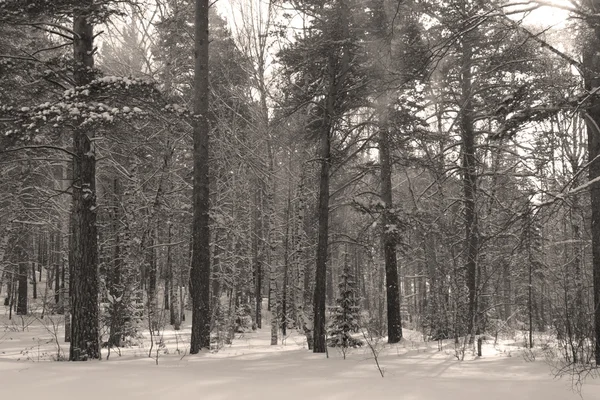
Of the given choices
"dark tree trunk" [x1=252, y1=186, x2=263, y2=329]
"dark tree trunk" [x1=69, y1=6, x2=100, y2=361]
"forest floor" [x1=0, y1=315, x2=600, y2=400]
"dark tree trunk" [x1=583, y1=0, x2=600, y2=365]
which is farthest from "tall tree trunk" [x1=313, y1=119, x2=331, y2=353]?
"dark tree trunk" [x1=252, y1=186, x2=263, y2=329]

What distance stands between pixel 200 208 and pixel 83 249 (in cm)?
257

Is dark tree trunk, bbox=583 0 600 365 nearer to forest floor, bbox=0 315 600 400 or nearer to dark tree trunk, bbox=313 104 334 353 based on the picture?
forest floor, bbox=0 315 600 400

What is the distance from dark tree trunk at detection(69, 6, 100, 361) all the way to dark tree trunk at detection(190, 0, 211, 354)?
208 centimetres

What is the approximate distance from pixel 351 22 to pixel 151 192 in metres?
12.7

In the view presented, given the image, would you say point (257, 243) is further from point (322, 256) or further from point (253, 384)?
point (253, 384)

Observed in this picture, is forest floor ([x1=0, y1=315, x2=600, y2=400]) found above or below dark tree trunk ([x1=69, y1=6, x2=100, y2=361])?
below

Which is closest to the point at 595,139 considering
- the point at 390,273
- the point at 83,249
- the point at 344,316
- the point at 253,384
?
the point at 253,384

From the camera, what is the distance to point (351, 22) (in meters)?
11.9

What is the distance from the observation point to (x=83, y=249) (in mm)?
8789

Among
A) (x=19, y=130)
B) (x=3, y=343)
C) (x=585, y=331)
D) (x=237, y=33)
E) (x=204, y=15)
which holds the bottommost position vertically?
(x=3, y=343)

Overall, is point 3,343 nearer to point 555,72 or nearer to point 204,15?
point 204,15

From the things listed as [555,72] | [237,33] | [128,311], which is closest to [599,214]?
[555,72]

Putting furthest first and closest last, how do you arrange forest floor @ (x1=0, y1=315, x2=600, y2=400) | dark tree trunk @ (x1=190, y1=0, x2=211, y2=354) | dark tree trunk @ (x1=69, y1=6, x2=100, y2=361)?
dark tree trunk @ (x1=190, y1=0, x2=211, y2=354)
dark tree trunk @ (x1=69, y1=6, x2=100, y2=361)
forest floor @ (x1=0, y1=315, x2=600, y2=400)

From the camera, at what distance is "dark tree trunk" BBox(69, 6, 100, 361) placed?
8.62 m
